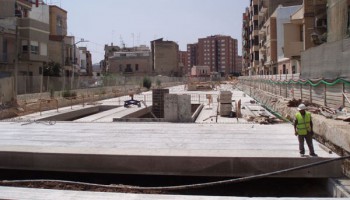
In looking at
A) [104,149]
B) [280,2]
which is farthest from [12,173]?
[280,2]

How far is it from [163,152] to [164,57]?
114 m

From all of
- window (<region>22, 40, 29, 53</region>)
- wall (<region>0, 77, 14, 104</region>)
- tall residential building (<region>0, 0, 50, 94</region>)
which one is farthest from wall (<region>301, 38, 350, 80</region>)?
window (<region>22, 40, 29, 53</region>)

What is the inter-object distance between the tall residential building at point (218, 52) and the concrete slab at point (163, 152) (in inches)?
6552

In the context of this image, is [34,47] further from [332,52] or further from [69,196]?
[69,196]

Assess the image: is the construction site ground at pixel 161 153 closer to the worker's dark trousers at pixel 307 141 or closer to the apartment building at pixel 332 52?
the worker's dark trousers at pixel 307 141

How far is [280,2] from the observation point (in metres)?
62.0

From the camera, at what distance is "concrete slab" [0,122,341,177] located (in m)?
8.58

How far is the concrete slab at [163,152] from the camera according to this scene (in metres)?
8.58

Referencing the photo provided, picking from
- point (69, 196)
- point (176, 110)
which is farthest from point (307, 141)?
point (176, 110)

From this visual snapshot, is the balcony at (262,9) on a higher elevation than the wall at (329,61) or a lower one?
higher

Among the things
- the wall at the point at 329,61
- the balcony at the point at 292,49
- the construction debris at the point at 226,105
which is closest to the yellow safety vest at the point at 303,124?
the wall at the point at 329,61

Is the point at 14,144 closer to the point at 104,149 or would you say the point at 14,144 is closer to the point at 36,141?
the point at 36,141

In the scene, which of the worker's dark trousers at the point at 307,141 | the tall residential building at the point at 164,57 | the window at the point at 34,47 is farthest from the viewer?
the tall residential building at the point at 164,57

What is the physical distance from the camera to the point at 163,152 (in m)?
9.16
